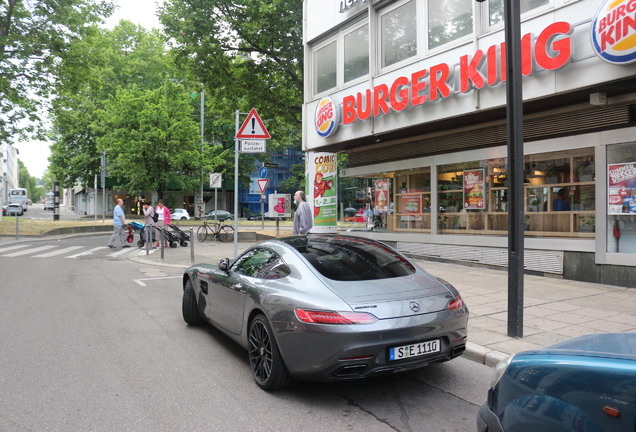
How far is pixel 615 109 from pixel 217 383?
27.2ft

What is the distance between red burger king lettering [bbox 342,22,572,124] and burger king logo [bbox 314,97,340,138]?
0.40 m

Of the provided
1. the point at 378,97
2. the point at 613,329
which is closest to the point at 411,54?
the point at 378,97

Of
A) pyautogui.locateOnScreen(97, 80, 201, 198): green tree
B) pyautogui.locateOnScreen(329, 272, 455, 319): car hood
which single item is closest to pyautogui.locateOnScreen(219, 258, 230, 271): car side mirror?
pyautogui.locateOnScreen(329, 272, 455, 319): car hood

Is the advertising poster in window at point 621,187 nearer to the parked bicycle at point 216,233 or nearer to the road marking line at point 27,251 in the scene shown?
the parked bicycle at point 216,233

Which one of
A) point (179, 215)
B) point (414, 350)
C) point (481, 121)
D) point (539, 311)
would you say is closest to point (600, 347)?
point (414, 350)

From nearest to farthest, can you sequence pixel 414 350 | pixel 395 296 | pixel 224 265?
pixel 414 350
pixel 395 296
pixel 224 265

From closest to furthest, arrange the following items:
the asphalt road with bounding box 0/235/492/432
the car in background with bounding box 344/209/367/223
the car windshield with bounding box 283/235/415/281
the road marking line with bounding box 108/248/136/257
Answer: the asphalt road with bounding box 0/235/492/432 < the car windshield with bounding box 283/235/415/281 < the car in background with bounding box 344/209/367/223 < the road marking line with bounding box 108/248/136/257

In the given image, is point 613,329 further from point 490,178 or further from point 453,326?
point 490,178

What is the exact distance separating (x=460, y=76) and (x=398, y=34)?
10.1ft

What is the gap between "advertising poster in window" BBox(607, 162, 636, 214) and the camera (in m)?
8.02

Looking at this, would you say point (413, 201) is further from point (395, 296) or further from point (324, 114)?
point (395, 296)

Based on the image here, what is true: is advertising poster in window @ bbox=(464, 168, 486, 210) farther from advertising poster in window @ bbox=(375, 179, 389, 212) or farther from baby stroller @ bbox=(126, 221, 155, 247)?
baby stroller @ bbox=(126, 221, 155, 247)

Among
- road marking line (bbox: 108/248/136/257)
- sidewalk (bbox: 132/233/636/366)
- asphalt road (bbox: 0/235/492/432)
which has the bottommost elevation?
asphalt road (bbox: 0/235/492/432)

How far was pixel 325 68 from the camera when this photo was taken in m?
14.9
